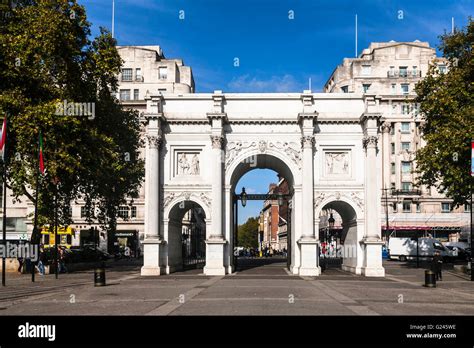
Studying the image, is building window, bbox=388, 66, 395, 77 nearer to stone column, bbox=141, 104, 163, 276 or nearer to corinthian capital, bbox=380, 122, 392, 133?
corinthian capital, bbox=380, 122, 392, 133

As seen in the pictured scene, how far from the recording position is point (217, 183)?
128ft

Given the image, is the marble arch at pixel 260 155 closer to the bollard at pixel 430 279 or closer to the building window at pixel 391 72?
the bollard at pixel 430 279

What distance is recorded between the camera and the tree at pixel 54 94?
3534 cm

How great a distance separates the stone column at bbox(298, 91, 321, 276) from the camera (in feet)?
124

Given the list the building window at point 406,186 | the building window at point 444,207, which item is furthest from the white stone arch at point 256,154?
the building window at point 444,207

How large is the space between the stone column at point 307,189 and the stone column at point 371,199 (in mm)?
3287

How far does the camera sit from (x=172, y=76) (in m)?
81.6

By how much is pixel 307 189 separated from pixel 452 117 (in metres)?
10.2

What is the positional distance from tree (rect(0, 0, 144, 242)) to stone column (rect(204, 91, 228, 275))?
689 cm

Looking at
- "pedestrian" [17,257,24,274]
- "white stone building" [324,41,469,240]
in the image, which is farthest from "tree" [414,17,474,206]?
"white stone building" [324,41,469,240]

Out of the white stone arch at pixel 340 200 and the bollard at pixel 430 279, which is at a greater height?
the white stone arch at pixel 340 200

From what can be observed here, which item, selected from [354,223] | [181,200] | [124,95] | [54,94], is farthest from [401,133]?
[54,94]
